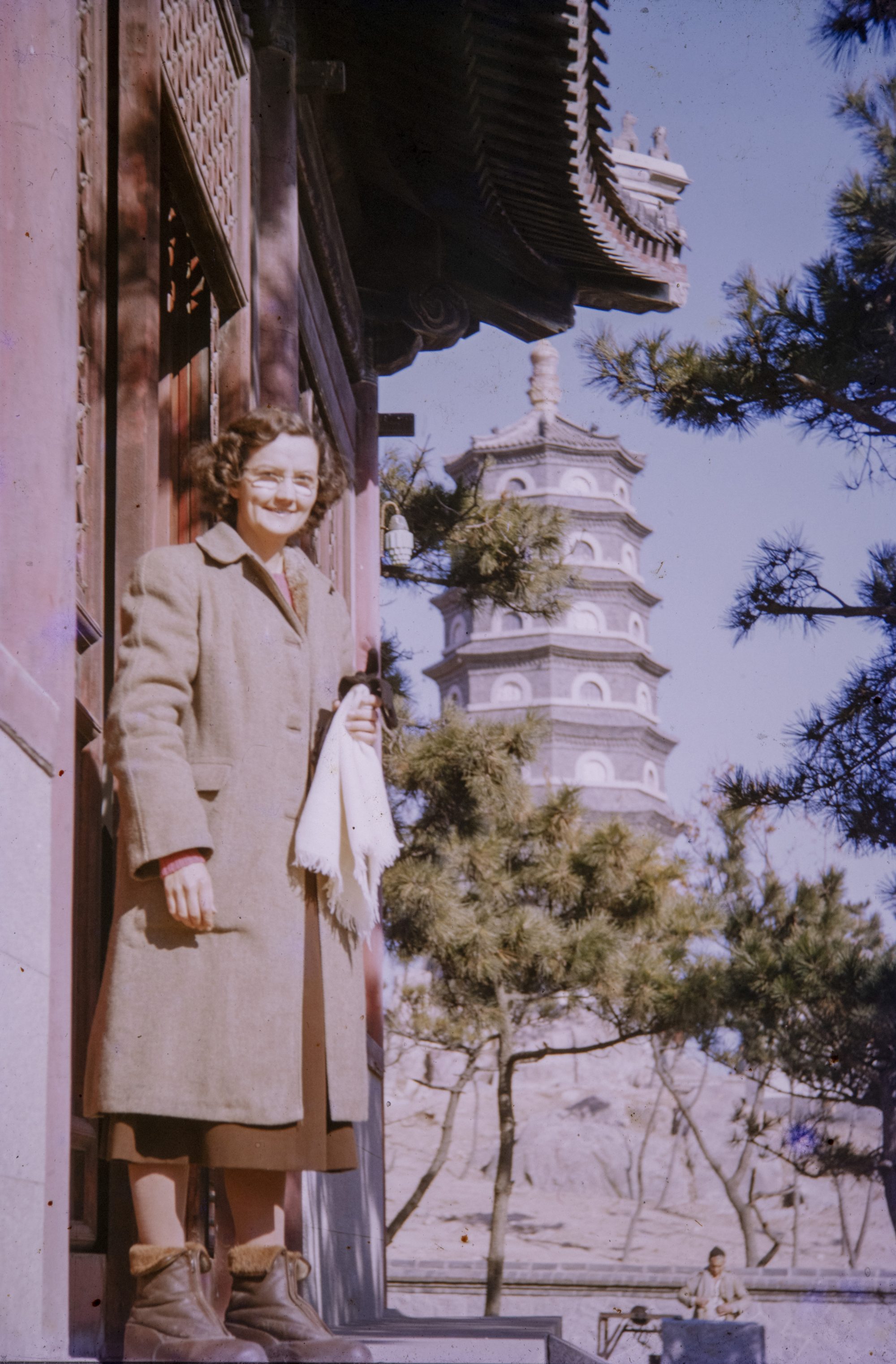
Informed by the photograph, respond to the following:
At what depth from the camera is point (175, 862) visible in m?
2.08

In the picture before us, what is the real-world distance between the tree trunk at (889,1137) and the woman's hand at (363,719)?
8917 millimetres

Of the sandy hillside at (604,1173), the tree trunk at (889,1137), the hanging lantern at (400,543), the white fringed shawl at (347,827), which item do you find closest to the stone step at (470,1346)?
the white fringed shawl at (347,827)

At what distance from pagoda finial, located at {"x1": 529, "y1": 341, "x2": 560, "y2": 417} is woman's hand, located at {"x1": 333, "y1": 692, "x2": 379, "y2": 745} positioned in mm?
36264

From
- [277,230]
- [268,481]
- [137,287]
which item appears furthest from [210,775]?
[277,230]

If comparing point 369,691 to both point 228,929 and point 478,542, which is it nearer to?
point 228,929

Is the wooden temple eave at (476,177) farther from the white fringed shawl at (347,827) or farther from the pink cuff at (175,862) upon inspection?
the pink cuff at (175,862)

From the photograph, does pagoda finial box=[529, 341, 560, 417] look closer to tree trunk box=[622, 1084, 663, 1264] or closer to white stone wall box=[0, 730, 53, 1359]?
tree trunk box=[622, 1084, 663, 1264]

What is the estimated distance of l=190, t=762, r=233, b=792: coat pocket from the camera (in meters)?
2.20

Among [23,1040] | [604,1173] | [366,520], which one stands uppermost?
[366,520]

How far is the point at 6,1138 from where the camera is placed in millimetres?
1689

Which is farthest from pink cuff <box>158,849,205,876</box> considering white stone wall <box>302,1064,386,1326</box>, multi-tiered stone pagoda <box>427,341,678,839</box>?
multi-tiered stone pagoda <box>427,341,678,839</box>

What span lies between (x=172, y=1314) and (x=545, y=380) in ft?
124

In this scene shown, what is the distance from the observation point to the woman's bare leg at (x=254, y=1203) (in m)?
2.23

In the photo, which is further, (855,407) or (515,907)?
(515,907)
